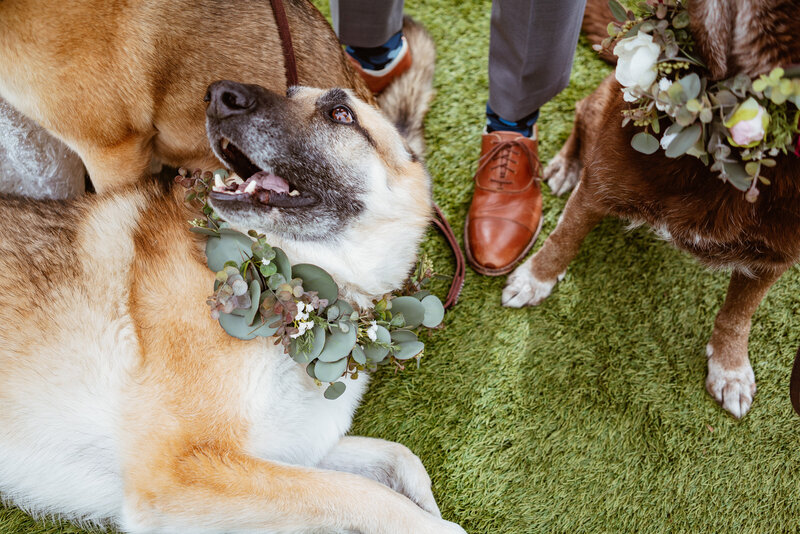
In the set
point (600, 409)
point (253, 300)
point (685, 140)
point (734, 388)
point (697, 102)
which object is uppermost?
point (697, 102)

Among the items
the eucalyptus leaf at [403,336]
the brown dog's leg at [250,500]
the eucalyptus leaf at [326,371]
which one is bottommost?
the brown dog's leg at [250,500]

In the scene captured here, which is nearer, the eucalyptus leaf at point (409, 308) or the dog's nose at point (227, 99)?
the dog's nose at point (227, 99)

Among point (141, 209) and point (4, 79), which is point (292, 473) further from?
point (4, 79)

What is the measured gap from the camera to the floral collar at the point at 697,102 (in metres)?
1.27

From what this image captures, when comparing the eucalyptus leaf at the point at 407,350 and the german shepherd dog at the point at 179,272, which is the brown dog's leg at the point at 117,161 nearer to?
the german shepherd dog at the point at 179,272

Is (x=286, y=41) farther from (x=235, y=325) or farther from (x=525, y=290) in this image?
(x=525, y=290)

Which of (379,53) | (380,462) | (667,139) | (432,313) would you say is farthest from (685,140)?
(379,53)

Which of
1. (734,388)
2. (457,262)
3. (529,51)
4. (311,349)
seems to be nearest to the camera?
(311,349)

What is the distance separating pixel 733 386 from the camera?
2.39 meters

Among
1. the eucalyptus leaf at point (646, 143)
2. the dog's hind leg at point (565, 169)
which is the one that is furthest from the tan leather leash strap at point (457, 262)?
the eucalyptus leaf at point (646, 143)

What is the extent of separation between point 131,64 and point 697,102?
1.82 meters

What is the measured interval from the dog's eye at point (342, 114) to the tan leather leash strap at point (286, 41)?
0.79ft

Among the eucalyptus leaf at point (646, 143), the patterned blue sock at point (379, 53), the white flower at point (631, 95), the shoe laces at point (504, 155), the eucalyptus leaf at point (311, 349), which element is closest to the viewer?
the white flower at point (631, 95)

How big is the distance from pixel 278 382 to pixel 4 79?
1.52 m
